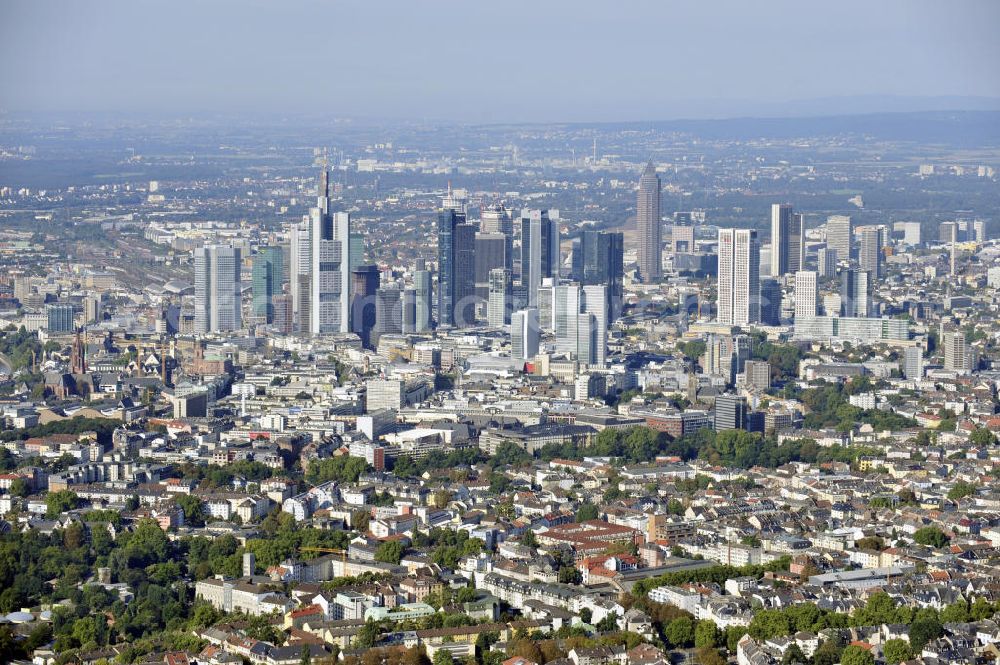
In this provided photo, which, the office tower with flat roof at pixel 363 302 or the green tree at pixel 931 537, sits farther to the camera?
the office tower with flat roof at pixel 363 302

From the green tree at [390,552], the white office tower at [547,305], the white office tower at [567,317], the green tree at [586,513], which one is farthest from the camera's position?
the white office tower at [547,305]

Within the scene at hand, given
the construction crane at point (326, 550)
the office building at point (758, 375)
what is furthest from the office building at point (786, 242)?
the construction crane at point (326, 550)

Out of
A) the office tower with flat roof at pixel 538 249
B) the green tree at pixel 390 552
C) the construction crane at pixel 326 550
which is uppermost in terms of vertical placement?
the office tower with flat roof at pixel 538 249

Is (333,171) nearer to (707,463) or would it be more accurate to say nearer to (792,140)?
(792,140)

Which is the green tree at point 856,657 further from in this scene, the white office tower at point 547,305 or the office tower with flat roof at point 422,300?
the office tower with flat roof at point 422,300

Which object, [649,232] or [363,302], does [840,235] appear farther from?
[363,302]

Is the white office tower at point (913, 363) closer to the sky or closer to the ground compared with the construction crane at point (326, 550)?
closer to the ground
